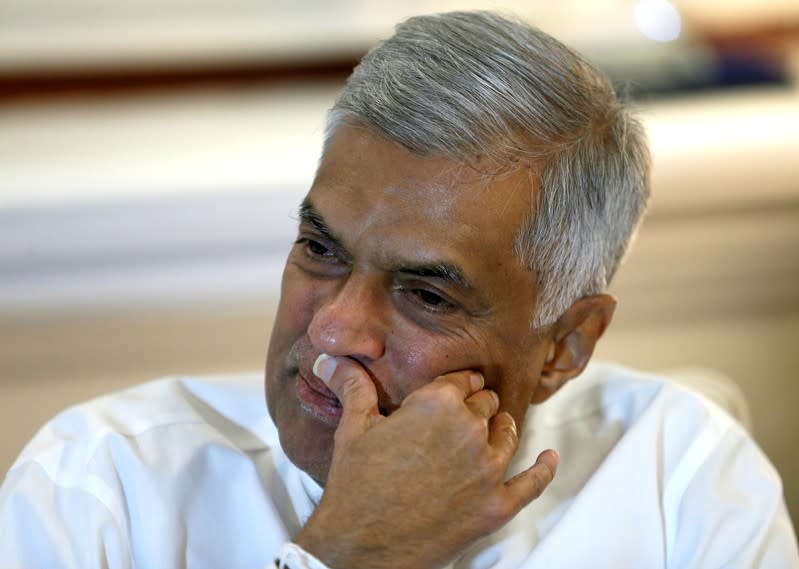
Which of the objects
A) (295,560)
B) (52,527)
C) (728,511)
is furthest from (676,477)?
(52,527)

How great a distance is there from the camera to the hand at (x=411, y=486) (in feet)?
4.93

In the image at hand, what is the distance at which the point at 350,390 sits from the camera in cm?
160

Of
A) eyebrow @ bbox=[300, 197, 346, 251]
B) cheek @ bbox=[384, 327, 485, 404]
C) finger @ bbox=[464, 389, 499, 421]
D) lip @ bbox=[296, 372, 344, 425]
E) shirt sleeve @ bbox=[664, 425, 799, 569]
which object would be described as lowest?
shirt sleeve @ bbox=[664, 425, 799, 569]

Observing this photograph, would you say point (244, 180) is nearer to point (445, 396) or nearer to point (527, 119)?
point (527, 119)

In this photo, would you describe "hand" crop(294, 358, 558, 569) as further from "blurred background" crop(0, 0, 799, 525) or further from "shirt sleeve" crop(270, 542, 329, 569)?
"blurred background" crop(0, 0, 799, 525)

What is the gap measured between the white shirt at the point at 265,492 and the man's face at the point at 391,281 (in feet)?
0.85

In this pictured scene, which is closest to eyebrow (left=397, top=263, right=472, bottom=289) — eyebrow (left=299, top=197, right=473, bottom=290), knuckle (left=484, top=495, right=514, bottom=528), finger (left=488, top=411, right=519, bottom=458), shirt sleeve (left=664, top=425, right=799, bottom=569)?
eyebrow (left=299, top=197, right=473, bottom=290)

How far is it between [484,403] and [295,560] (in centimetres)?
41

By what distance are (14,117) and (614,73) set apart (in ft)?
6.53

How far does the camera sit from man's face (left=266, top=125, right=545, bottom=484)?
1632 mm

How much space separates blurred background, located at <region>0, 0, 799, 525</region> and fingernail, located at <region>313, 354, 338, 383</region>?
1.29 m

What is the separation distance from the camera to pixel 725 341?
3.33 metres

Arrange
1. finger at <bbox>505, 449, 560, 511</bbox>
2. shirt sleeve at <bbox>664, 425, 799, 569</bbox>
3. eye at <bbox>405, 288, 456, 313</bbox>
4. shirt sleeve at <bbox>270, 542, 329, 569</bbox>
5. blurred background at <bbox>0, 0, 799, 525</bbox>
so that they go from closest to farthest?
shirt sleeve at <bbox>270, 542, 329, 569</bbox> < finger at <bbox>505, 449, 560, 511</bbox> < eye at <bbox>405, 288, 456, 313</bbox> < shirt sleeve at <bbox>664, 425, 799, 569</bbox> < blurred background at <bbox>0, 0, 799, 525</bbox>

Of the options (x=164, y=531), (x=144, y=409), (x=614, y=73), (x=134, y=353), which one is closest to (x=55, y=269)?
(x=134, y=353)
